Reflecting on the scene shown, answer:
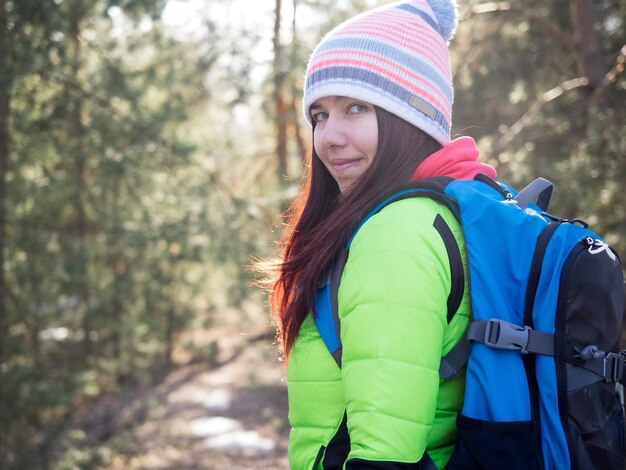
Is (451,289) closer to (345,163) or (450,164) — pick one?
(450,164)

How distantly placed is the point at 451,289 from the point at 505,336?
17 centimetres

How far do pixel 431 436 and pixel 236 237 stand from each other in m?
5.45

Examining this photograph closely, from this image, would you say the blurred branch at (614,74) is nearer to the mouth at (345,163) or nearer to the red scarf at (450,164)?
the red scarf at (450,164)

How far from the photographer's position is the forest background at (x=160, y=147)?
201 inches

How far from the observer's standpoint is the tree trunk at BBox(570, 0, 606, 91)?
197 inches

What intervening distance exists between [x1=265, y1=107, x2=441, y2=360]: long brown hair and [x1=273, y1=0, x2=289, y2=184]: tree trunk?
605cm

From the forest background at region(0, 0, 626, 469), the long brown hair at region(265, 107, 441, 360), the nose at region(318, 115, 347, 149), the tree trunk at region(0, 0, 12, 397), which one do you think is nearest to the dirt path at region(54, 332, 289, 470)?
the forest background at region(0, 0, 626, 469)

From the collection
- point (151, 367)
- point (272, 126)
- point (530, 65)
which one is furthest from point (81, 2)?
point (151, 367)

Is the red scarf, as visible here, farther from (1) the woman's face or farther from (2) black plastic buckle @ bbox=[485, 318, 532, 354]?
(2) black plastic buckle @ bbox=[485, 318, 532, 354]

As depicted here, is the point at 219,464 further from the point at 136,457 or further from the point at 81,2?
the point at 81,2

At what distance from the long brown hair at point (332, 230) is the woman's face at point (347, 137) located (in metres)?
0.03

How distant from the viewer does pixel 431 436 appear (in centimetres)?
147

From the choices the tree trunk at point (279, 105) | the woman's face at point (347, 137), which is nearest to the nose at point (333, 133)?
the woman's face at point (347, 137)

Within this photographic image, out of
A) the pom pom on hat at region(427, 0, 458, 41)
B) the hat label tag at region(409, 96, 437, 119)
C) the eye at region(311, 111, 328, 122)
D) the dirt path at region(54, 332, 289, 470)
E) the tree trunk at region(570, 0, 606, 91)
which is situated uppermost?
the tree trunk at region(570, 0, 606, 91)
